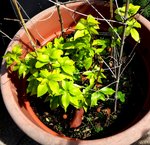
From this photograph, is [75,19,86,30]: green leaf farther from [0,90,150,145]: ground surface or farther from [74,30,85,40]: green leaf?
[0,90,150,145]: ground surface

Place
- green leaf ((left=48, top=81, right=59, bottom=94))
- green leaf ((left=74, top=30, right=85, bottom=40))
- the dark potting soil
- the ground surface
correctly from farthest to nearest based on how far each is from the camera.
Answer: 1. the ground surface
2. the dark potting soil
3. green leaf ((left=74, top=30, right=85, bottom=40))
4. green leaf ((left=48, top=81, right=59, bottom=94))

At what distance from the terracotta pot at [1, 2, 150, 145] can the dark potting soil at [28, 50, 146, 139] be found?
0.36 feet

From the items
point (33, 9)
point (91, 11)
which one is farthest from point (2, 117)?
point (91, 11)

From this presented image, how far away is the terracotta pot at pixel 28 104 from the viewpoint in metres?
1.75

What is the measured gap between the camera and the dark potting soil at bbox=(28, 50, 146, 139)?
2117 millimetres

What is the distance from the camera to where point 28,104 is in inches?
82.9

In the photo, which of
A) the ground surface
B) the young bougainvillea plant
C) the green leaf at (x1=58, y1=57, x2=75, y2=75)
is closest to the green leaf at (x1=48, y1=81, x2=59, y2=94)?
the young bougainvillea plant

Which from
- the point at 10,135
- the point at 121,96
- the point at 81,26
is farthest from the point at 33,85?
the point at 10,135

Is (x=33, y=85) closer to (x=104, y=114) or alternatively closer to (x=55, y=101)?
(x=55, y=101)

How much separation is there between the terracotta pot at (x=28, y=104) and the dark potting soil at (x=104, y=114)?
11 cm

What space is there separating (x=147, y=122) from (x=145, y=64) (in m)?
0.49

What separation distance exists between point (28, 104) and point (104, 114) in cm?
50

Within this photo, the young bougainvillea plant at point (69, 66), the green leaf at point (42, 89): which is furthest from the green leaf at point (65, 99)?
the green leaf at point (42, 89)

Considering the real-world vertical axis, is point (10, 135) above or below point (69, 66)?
below
